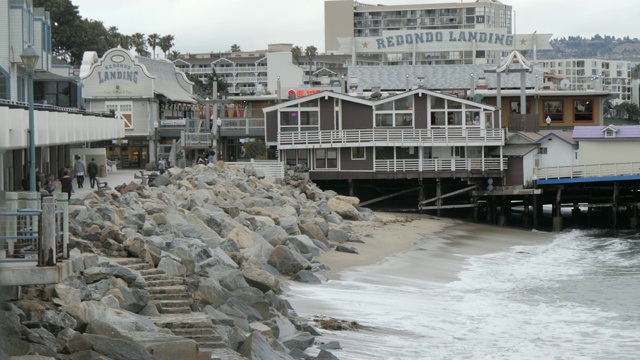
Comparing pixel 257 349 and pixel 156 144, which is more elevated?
pixel 156 144

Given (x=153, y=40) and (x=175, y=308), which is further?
(x=153, y=40)

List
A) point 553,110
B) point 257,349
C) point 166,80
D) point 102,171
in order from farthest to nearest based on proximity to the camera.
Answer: point 166,80
point 553,110
point 102,171
point 257,349

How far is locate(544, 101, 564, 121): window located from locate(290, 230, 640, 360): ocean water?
30942mm

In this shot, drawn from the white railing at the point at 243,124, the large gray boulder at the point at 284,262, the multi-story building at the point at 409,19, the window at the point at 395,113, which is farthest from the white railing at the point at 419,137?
the multi-story building at the point at 409,19

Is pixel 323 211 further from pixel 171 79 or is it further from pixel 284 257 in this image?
pixel 171 79

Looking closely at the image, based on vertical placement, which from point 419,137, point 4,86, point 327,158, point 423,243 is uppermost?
point 4,86

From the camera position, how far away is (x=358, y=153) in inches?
2191

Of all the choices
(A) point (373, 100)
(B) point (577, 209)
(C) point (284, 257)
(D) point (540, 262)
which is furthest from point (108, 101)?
(C) point (284, 257)

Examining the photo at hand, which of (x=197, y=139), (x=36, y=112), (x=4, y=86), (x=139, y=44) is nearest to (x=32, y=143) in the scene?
(x=36, y=112)

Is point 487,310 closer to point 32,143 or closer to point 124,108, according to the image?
point 32,143

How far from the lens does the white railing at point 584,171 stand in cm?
5369

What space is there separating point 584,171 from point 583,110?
15.4 m

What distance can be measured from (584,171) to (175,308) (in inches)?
1515

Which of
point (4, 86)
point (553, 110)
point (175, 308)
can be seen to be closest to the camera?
point (175, 308)
